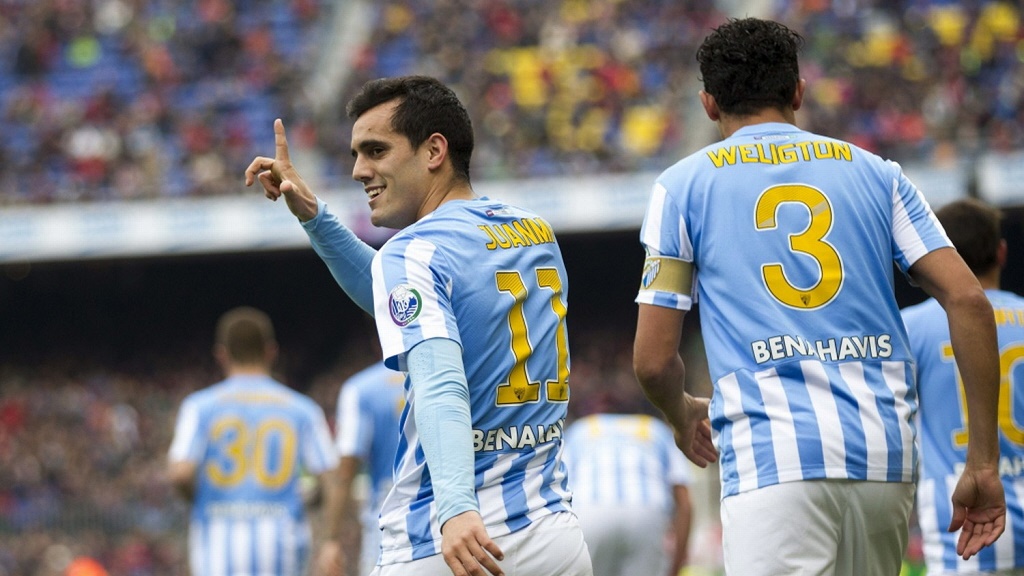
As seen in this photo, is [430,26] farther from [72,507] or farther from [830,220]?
[830,220]

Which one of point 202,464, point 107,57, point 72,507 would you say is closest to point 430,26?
point 107,57

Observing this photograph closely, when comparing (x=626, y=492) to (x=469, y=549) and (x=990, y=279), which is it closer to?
(x=990, y=279)

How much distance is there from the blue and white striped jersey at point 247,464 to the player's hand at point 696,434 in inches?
147

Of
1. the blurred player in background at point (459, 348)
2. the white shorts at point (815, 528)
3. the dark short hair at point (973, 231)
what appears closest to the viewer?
the blurred player in background at point (459, 348)

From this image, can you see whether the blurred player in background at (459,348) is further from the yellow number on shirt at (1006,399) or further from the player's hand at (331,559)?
the player's hand at (331,559)

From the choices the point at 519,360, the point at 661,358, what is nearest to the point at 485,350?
the point at 519,360

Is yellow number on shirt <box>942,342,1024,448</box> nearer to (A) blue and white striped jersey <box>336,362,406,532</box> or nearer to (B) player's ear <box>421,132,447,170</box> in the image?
(B) player's ear <box>421,132,447,170</box>

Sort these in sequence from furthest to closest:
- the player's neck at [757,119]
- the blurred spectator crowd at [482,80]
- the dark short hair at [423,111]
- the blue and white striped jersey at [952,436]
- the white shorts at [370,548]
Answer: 1. the blurred spectator crowd at [482,80]
2. the white shorts at [370,548]
3. the blue and white striped jersey at [952,436]
4. the player's neck at [757,119]
5. the dark short hair at [423,111]

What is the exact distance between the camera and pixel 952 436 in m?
4.66

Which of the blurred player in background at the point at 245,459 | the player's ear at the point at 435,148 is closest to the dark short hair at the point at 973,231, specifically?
the player's ear at the point at 435,148

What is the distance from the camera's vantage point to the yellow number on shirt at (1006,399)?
462cm

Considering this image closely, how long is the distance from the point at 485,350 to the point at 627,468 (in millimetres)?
3900

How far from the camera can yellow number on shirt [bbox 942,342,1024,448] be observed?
4.62 metres

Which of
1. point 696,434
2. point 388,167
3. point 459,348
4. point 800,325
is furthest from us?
point 696,434
